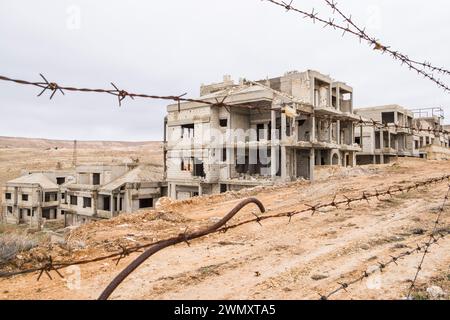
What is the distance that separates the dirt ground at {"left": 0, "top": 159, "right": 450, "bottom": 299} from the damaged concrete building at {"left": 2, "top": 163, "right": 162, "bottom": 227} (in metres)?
23.1

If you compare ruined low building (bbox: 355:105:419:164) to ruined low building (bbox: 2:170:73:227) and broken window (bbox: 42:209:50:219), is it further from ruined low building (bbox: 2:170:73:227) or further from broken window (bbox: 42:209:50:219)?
broken window (bbox: 42:209:50:219)

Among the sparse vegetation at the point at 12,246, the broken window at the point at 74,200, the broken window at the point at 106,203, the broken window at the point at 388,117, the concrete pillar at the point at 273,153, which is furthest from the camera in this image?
the broken window at the point at 388,117

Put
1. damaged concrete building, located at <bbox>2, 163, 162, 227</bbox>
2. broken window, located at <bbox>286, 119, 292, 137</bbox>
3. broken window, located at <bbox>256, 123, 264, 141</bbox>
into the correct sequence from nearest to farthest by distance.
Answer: broken window, located at <bbox>286, 119, 292, 137</bbox>, broken window, located at <bbox>256, 123, 264, 141</bbox>, damaged concrete building, located at <bbox>2, 163, 162, 227</bbox>

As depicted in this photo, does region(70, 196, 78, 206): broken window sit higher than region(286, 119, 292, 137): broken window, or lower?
lower

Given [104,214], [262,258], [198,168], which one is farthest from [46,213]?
[262,258]

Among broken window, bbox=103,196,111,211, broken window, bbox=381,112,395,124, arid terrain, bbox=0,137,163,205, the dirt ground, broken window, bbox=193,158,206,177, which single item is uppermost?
broken window, bbox=381,112,395,124

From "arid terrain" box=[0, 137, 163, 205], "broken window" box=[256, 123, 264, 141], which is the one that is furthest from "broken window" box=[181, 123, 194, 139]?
"broken window" box=[256, 123, 264, 141]

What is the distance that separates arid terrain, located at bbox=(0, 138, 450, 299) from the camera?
4438 mm

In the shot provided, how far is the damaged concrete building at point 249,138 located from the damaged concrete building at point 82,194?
296 cm

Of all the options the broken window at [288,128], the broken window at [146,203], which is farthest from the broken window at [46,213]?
the broken window at [288,128]

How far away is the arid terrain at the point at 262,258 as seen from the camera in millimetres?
4438

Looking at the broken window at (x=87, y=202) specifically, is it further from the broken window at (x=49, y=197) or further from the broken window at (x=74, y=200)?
the broken window at (x=49, y=197)

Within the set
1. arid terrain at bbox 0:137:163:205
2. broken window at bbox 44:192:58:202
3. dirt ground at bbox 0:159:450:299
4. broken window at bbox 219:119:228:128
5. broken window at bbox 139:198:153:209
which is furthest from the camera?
arid terrain at bbox 0:137:163:205
